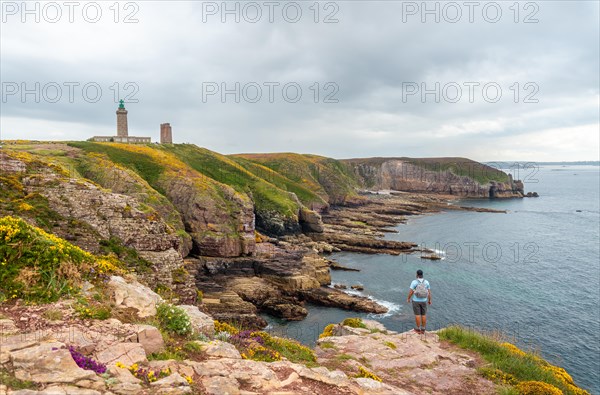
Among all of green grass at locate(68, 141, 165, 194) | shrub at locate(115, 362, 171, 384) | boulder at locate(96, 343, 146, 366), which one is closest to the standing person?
shrub at locate(115, 362, 171, 384)

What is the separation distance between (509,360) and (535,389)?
7.20ft

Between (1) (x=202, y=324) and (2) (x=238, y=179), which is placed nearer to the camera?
(1) (x=202, y=324)

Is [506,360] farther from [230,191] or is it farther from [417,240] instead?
[417,240]

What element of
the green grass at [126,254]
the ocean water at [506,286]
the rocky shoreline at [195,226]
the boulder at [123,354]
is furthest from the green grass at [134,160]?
the boulder at [123,354]

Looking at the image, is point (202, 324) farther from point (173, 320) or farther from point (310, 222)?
point (310, 222)

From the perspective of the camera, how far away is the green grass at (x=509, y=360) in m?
13.3

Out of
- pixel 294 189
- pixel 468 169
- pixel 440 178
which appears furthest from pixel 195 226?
pixel 468 169

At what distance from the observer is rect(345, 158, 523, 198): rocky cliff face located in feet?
543

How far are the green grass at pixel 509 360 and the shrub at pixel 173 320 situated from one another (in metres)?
11.1

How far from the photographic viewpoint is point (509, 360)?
1384 centimetres

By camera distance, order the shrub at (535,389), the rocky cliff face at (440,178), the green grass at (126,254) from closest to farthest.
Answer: the shrub at (535,389)
the green grass at (126,254)
the rocky cliff face at (440,178)

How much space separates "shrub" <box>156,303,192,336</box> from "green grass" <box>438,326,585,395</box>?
11.1m

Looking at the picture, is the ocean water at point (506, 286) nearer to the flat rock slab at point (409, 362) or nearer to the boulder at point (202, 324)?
the flat rock slab at point (409, 362)

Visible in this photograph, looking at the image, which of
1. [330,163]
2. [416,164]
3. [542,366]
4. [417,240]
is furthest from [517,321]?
[416,164]
